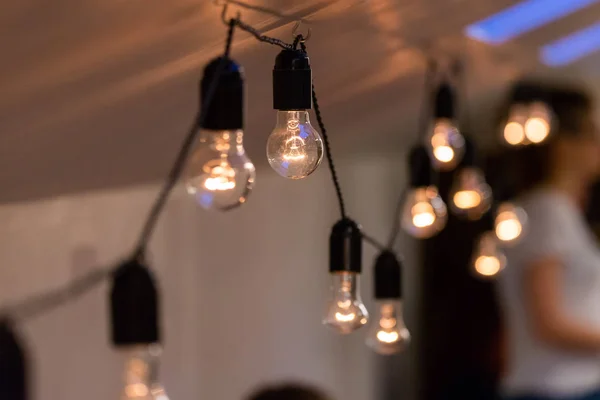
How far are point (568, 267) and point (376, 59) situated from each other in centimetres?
117

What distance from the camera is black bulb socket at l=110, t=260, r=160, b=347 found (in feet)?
2.03

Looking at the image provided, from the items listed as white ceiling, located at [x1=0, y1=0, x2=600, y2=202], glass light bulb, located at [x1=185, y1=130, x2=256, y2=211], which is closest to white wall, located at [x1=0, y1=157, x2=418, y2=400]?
white ceiling, located at [x1=0, y1=0, x2=600, y2=202]

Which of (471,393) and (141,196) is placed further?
(471,393)

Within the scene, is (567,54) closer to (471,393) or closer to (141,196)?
(141,196)

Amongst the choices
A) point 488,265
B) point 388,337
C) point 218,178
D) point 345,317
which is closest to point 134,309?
point 218,178

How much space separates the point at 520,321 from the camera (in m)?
2.18

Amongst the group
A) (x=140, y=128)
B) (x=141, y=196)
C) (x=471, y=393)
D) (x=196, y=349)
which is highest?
(x=140, y=128)

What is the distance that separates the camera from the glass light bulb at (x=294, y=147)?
73 centimetres

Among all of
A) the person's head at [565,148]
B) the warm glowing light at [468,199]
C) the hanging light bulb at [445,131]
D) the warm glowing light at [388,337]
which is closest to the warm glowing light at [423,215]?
the hanging light bulb at [445,131]

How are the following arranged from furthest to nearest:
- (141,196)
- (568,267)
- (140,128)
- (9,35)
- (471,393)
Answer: (471,393) < (568,267) < (141,196) < (140,128) < (9,35)

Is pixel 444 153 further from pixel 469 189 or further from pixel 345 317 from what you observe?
pixel 345 317

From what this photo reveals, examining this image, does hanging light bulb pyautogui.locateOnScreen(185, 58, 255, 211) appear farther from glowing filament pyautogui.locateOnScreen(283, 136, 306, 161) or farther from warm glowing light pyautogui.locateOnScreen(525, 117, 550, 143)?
warm glowing light pyautogui.locateOnScreen(525, 117, 550, 143)

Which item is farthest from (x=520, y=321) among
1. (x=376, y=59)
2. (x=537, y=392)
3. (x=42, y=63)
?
(x=42, y=63)

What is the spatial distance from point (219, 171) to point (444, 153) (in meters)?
0.70
